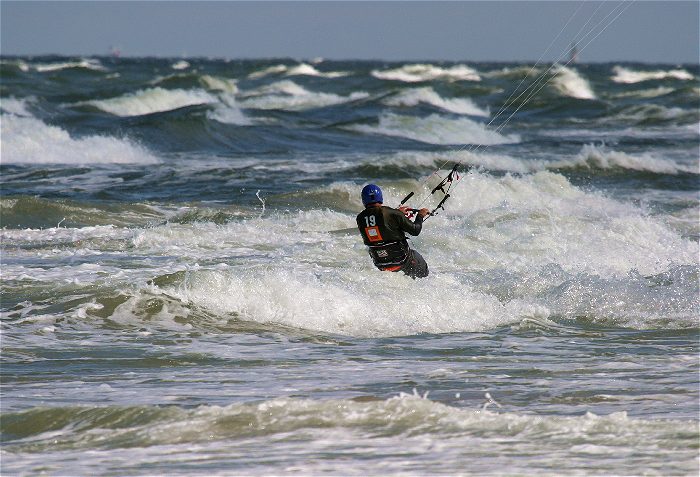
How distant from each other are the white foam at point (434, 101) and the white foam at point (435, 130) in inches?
424

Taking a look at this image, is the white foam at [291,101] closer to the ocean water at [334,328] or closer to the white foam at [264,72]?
the white foam at [264,72]

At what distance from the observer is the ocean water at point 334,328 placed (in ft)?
21.6

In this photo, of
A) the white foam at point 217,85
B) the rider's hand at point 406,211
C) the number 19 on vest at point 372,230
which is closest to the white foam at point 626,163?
the rider's hand at point 406,211

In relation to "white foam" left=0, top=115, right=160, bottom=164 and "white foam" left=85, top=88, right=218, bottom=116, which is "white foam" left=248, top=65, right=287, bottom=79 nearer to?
"white foam" left=85, top=88, right=218, bottom=116

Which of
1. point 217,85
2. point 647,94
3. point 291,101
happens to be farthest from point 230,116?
point 647,94

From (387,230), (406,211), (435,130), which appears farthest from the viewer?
(435,130)

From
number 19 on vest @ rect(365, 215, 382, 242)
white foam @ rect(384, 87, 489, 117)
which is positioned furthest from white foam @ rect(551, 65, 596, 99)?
number 19 on vest @ rect(365, 215, 382, 242)

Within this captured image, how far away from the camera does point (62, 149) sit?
90.4 ft

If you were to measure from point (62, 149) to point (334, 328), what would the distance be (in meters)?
18.6

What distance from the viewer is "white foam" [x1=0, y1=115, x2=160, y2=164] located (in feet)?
87.7

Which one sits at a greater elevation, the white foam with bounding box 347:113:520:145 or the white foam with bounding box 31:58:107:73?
the white foam with bounding box 31:58:107:73

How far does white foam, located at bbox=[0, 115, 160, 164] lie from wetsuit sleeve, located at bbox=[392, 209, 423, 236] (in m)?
16.2

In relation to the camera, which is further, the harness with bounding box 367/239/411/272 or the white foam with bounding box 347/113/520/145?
the white foam with bounding box 347/113/520/145

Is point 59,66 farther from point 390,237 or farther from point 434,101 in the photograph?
point 390,237
